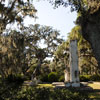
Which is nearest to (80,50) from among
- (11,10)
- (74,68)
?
(74,68)

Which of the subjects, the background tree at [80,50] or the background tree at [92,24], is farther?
the background tree at [80,50]

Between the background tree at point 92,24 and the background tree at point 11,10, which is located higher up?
the background tree at point 11,10

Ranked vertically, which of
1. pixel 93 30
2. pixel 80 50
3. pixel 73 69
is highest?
pixel 80 50

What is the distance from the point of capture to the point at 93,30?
18.0 feet

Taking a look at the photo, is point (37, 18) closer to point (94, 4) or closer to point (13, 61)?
point (13, 61)

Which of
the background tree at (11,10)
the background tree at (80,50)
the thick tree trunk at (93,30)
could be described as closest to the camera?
the thick tree trunk at (93,30)

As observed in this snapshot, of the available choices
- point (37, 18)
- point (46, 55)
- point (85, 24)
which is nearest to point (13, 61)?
point (37, 18)

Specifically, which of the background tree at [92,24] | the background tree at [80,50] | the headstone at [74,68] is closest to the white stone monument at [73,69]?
the headstone at [74,68]

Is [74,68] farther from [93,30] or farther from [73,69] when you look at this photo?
[93,30]

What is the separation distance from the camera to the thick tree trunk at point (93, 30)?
513cm

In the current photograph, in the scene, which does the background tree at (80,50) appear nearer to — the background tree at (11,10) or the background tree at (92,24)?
the background tree at (11,10)

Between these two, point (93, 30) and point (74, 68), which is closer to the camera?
point (93, 30)

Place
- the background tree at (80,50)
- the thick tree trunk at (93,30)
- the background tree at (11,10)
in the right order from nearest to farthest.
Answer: the thick tree trunk at (93,30) → the background tree at (11,10) → the background tree at (80,50)

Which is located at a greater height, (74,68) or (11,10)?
(11,10)
